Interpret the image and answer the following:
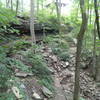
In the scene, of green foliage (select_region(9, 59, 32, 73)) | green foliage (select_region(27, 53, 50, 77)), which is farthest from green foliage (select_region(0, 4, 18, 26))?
green foliage (select_region(27, 53, 50, 77))

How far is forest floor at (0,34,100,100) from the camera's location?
4.73m

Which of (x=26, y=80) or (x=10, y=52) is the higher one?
(x=10, y=52)

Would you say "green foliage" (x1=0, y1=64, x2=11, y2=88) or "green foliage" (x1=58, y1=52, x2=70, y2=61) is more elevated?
"green foliage" (x1=0, y1=64, x2=11, y2=88)

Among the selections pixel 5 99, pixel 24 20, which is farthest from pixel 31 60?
pixel 24 20

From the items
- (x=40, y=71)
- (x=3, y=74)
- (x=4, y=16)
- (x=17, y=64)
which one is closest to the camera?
(x=3, y=74)

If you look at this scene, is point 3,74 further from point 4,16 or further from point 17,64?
point 4,16

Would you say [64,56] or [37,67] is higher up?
[64,56]

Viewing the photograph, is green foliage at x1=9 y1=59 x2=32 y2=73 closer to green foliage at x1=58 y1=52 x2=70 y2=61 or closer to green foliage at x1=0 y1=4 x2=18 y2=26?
green foliage at x1=0 y1=4 x2=18 y2=26

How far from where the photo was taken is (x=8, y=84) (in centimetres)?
365

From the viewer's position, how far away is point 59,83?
664 centimetres

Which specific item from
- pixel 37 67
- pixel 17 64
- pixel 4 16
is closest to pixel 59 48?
pixel 37 67

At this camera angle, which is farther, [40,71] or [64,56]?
[64,56]

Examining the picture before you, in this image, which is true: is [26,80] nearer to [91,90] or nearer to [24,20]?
[91,90]

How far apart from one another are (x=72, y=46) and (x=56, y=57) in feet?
13.1
